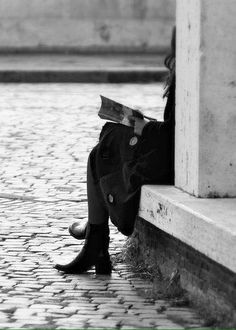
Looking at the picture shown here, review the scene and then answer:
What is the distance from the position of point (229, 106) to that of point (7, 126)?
7006 mm

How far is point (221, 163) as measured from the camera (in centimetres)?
496

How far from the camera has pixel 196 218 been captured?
14.9ft

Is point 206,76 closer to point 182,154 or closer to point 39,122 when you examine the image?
point 182,154

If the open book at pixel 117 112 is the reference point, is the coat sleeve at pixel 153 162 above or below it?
below

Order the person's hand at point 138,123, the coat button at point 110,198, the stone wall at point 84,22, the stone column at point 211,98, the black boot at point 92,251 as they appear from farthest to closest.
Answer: the stone wall at point 84,22, the black boot at point 92,251, the person's hand at point 138,123, the coat button at point 110,198, the stone column at point 211,98

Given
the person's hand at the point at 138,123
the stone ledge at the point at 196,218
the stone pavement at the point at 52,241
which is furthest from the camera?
the person's hand at the point at 138,123

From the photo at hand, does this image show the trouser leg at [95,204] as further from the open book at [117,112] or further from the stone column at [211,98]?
the stone column at [211,98]

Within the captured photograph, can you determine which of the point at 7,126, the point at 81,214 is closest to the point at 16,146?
the point at 7,126

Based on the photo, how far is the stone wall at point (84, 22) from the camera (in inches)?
848

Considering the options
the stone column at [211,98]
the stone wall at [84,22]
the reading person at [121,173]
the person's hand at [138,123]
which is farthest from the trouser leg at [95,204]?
the stone wall at [84,22]

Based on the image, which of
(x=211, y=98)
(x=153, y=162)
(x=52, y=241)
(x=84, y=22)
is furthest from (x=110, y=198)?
(x=84, y=22)

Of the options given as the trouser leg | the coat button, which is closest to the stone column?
the coat button

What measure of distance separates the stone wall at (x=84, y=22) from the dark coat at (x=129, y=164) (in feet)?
53.7

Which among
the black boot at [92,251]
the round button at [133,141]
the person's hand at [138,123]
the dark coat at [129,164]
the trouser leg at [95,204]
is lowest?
the black boot at [92,251]
